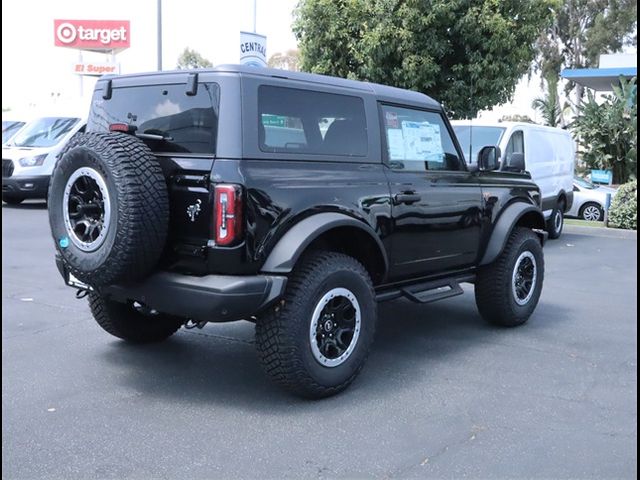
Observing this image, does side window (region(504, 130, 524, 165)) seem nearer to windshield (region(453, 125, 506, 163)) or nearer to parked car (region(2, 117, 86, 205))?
windshield (region(453, 125, 506, 163))

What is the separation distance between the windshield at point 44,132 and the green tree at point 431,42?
581 centimetres

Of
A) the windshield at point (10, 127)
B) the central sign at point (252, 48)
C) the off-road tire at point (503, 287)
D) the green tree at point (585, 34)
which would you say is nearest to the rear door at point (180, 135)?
the off-road tire at point (503, 287)

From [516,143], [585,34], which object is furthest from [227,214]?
[585,34]

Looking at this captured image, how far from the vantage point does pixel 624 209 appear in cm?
1331

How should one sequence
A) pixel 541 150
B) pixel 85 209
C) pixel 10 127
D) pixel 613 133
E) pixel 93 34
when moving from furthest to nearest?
pixel 93 34 → pixel 10 127 → pixel 613 133 → pixel 541 150 → pixel 85 209

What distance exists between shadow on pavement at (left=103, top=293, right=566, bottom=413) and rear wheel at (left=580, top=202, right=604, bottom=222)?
10.5 m

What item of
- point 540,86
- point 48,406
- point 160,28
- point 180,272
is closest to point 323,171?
point 180,272

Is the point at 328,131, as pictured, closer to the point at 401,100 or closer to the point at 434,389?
the point at 401,100

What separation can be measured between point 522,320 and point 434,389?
1.94 m

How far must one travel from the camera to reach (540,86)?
4266 cm

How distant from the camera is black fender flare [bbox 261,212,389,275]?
4000mm

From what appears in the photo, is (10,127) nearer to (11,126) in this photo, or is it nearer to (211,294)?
(11,126)

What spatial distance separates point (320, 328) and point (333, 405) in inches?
18.3

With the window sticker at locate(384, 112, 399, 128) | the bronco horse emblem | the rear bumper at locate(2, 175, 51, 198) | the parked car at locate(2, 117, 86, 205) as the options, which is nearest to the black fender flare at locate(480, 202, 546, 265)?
the window sticker at locate(384, 112, 399, 128)
